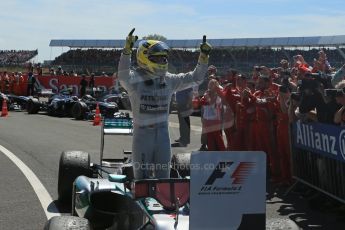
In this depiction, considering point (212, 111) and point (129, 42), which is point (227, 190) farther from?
point (212, 111)

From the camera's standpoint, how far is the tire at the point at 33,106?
2222 centimetres

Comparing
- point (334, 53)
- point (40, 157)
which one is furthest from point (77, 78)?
point (40, 157)

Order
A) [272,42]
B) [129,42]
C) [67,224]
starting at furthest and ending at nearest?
[272,42]
[129,42]
[67,224]

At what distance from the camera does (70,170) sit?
22.8ft

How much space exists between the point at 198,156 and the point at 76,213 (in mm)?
2524

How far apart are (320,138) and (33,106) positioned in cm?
1635

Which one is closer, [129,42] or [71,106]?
[129,42]

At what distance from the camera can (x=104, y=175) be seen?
7395mm

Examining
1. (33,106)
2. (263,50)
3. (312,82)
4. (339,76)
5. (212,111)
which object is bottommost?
(33,106)

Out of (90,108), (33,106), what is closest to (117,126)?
(90,108)

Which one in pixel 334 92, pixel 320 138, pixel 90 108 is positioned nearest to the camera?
pixel 320 138

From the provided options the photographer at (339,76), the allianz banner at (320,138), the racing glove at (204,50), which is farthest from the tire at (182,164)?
the photographer at (339,76)

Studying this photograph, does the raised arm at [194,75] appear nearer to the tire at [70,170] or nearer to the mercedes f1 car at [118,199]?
the mercedes f1 car at [118,199]

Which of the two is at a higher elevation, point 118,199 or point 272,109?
point 272,109
